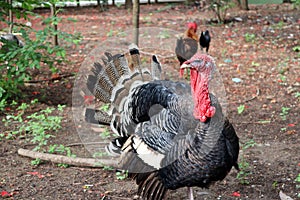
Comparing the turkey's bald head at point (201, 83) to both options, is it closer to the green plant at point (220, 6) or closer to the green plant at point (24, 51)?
the green plant at point (24, 51)

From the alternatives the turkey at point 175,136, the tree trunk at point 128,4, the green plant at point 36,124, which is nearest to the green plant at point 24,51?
the green plant at point 36,124

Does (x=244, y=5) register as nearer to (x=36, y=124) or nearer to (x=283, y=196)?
(x=36, y=124)

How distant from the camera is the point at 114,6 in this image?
1522cm

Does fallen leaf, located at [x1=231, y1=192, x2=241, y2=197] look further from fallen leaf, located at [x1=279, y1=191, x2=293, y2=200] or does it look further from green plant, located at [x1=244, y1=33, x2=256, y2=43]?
green plant, located at [x1=244, y1=33, x2=256, y2=43]

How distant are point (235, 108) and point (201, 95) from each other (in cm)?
288

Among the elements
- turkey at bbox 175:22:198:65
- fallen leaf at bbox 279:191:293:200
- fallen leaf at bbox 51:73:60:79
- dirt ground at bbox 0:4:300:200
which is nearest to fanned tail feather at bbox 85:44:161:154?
dirt ground at bbox 0:4:300:200

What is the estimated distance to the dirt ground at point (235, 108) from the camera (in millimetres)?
4383

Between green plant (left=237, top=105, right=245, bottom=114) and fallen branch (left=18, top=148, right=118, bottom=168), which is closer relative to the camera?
fallen branch (left=18, top=148, right=118, bottom=168)

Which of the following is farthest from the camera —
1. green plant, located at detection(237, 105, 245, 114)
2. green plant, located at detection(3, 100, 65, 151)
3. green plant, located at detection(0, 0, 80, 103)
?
green plant, located at detection(237, 105, 245, 114)

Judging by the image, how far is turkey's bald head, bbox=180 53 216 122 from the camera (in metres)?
3.54

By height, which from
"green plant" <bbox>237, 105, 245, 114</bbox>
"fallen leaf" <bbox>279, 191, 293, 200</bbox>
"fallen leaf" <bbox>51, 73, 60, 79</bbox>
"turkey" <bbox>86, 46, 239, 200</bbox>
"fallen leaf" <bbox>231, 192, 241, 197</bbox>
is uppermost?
"turkey" <bbox>86, 46, 239, 200</bbox>

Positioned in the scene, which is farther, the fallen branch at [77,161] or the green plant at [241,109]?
the green plant at [241,109]

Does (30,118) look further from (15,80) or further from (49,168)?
(49,168)

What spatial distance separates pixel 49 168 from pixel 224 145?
200 centimetres
